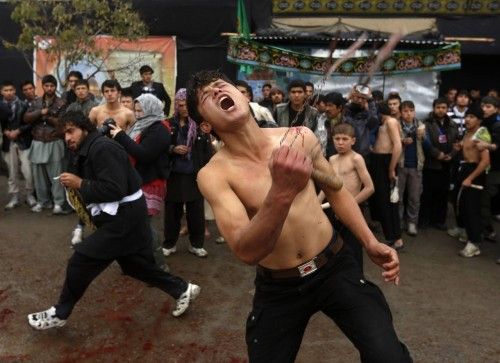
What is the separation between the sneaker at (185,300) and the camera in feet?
13.1

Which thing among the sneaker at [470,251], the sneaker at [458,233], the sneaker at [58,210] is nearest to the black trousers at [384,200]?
the sneaker at [470,251]

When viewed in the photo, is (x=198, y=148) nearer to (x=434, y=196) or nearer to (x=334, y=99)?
(x=334, y=99)

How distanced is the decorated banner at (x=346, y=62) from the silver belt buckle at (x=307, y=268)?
5.83 meters

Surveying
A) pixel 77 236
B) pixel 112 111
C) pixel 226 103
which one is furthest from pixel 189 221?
pixel 226 103

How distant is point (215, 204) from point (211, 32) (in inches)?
363

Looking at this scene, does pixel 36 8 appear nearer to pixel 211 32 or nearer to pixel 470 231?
pixel 211 32

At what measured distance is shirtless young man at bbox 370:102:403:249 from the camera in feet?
18.7

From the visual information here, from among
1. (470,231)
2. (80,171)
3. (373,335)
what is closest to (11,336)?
(80,171)

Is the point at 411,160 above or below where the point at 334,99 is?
below

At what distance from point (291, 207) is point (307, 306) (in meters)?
0.47

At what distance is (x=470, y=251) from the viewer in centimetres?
557

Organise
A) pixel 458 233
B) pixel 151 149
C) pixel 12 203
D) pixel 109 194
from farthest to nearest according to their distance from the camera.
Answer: pixel 12 203 < pixel 458 233 < pixel 151 149 < pixel 109 194

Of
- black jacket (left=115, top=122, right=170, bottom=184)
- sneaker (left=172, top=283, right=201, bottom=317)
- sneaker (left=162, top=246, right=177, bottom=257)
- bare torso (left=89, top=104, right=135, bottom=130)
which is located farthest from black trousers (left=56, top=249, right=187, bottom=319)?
bare torso (left=89, top=104, right=135, bottom=130)

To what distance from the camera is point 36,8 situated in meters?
8.26
